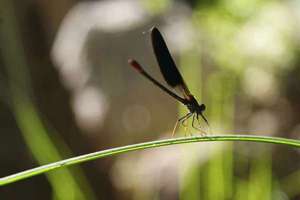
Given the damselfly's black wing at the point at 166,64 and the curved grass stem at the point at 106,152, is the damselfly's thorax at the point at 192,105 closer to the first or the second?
the damselfly's black wing at the point at 166,64

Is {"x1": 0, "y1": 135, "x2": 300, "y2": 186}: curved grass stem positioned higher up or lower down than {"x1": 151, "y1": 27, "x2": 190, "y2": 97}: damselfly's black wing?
lower down

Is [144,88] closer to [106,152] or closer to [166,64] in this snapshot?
[166,64]

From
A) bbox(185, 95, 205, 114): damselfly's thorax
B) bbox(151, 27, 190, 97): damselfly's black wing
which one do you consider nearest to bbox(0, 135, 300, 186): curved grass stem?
bbox(151, 27, 190, 97): damselfly's black wing

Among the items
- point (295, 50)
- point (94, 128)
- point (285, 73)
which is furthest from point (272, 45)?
point (94, 128)

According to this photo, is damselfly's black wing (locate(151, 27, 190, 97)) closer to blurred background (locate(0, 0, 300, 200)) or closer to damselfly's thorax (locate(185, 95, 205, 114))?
damselfly's thorax (locate(185, 95, 205, 114))

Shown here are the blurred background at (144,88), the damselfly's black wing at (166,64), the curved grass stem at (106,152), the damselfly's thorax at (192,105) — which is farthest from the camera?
the blurred background at (144,88)

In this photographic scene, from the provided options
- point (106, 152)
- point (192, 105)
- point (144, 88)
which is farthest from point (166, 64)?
point (144, 88)

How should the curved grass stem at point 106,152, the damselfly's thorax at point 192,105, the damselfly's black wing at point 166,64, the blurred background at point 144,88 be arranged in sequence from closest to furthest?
the curved grass stem at point 106,152 < the damselfly's black wing at point 166,64 < the damselfly's thorax at point 192,105 < the blurred background at point 144,88

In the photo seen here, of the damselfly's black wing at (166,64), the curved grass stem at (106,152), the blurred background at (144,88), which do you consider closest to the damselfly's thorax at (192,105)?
the damselfly's black wing at (166,64)

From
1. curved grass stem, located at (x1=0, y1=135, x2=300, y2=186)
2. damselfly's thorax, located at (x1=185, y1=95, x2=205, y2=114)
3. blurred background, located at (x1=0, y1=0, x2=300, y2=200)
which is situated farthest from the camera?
blurred background, located at (x1=0, y1=0, x2=300, y2=200)
